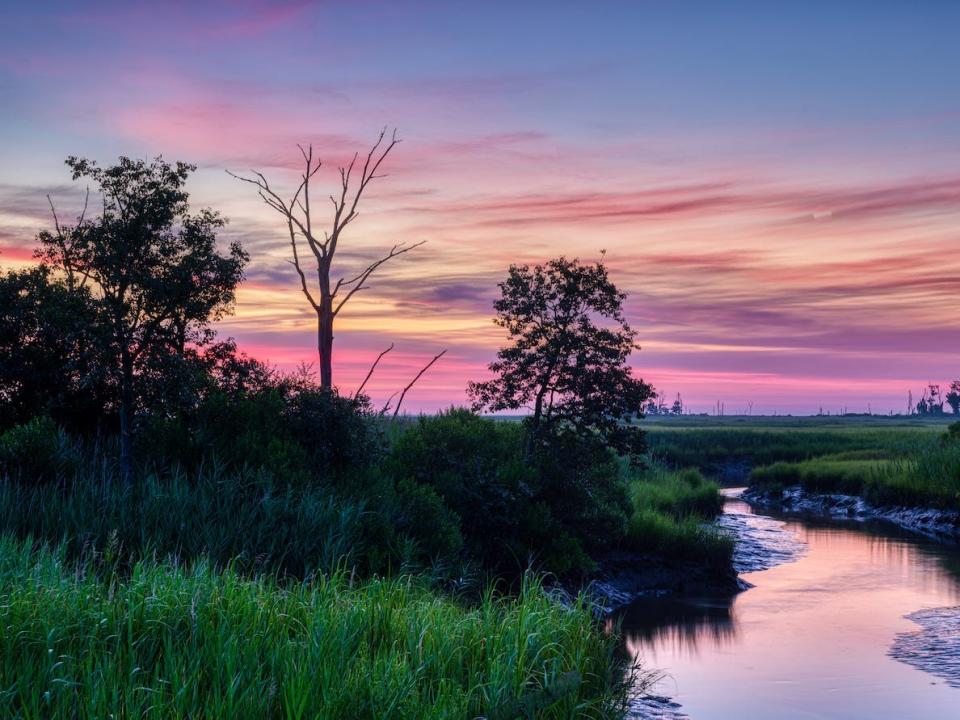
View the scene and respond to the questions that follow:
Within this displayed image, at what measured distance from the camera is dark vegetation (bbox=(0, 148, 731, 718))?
880cm

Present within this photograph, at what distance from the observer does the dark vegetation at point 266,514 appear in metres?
8.80

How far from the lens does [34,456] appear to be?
17.5m

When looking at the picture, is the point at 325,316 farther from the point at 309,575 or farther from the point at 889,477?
the point at 889,477

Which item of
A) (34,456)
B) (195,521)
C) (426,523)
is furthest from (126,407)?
(426,523)

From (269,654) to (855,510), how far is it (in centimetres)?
4146

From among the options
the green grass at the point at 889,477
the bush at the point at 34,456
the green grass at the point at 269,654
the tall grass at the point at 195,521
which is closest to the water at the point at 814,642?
the green grass at the point at 269,654

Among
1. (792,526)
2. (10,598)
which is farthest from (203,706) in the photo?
(792,526)

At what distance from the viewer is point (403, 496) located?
1844 centimetres

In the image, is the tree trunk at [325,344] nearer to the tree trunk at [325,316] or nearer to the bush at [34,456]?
the tree trunk at [325,316]

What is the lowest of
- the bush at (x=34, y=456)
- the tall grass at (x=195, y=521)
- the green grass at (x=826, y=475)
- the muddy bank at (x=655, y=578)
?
the muddy bank at (x=655, y=578)

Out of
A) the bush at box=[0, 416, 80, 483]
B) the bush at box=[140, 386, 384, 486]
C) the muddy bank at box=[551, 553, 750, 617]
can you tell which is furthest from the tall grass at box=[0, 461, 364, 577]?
the muddy bank at box=[551, 553, 750, 617]

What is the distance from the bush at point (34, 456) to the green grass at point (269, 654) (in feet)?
20.1

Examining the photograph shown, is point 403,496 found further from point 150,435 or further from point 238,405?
point 150,435

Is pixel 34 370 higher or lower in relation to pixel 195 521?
higher
